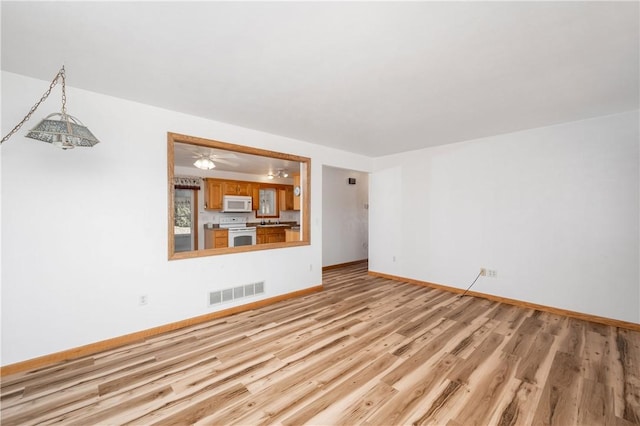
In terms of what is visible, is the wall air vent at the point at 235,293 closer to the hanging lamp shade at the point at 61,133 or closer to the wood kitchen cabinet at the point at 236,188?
the hanging lamp shade at the point at 61,133

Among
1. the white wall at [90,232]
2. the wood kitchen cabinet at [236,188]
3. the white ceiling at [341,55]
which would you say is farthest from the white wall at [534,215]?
the wood kitchen cabinet at [236,188]

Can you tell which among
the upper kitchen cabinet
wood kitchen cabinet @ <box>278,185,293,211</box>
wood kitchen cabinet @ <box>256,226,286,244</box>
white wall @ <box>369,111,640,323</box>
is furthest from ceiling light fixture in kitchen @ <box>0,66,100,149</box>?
wood kitchen cabinet @ <box>278,185,293,211</box>

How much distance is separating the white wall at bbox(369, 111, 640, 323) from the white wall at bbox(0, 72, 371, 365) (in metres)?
3.67

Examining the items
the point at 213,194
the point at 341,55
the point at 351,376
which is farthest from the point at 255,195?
the point at 351,376

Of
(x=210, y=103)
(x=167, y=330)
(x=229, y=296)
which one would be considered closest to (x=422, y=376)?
(x=229, y=296)

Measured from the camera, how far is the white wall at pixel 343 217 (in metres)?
6.44

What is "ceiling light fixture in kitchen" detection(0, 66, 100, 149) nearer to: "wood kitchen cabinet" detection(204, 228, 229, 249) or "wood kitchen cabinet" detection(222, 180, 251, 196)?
"wood kitchen cabinet" detection(204, 228, 229, 249)

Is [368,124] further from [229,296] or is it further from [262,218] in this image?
[262,218]

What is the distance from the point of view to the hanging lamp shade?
6.07 ft

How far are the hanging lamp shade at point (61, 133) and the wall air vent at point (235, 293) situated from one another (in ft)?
7.02

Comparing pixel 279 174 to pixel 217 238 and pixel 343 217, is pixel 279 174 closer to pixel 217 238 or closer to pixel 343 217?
pixel 343 217

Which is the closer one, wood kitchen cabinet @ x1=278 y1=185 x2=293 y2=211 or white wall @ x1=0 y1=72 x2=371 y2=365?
white wall @ x1=0 y1=72 x2=371 y2=365

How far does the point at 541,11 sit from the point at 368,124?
209 centimetres

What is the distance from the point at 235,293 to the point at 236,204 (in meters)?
3.79
